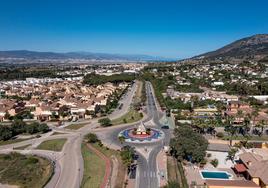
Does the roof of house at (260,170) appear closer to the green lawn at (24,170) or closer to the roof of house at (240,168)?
the roof of house at (240,168)

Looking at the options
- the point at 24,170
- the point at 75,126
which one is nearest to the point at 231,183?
the point at 24,170

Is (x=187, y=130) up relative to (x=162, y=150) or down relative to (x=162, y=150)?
A: up

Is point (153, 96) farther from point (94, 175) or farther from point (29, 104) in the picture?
point (94, 175)

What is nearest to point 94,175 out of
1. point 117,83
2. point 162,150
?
point 162,150

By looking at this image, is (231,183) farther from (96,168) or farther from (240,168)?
(96,168)

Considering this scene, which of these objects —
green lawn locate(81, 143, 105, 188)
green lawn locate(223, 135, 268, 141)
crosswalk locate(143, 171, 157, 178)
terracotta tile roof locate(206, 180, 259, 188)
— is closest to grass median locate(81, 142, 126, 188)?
green lawn locate(81, 143, 105, 188)

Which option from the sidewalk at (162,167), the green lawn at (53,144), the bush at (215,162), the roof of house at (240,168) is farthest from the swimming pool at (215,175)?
the green lawn at (53,144)

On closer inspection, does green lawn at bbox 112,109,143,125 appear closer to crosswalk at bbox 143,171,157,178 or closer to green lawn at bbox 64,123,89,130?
green lawn at bbox 64,123,89,130
